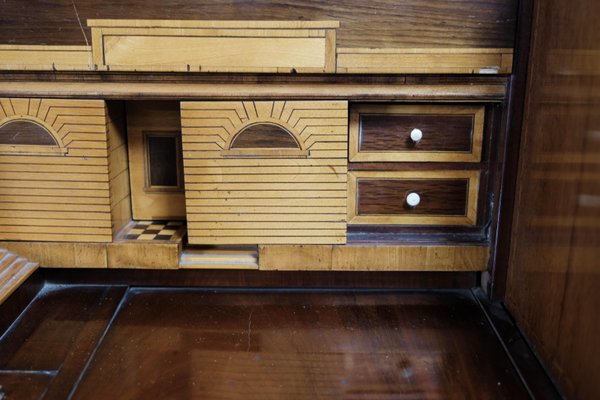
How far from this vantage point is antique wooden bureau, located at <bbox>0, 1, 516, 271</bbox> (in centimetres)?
134

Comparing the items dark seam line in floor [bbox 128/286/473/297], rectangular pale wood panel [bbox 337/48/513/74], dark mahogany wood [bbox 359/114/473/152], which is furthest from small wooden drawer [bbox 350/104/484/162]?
dark seam line in floor [bbox 128/286/473/297]

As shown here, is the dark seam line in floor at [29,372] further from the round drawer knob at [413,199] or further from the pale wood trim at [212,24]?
the round drawer knob at [413,199]

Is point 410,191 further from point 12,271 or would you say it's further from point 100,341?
point 12,271

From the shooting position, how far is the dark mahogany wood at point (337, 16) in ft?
4.33

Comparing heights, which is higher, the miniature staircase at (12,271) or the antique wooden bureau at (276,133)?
the antique wooden bureau at (276,133)

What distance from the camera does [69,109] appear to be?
4.54ft

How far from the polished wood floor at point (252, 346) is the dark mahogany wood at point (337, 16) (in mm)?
612

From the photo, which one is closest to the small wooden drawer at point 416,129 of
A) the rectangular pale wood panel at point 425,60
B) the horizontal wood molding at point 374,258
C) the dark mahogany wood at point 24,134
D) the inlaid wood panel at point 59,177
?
the rectangular pale wood panel at point 425,60

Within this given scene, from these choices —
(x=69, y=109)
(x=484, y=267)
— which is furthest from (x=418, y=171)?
(x=69, y=109)

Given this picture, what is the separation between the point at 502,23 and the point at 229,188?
0.72 metres

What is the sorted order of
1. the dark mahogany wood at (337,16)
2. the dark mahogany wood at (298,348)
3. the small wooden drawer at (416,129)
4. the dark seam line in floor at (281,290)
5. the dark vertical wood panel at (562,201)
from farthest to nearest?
the dark seam line in floor at (281,290) < the small wooden drawer at (416,129) < the dark mahogany wood at (337,16) < the dark mahogany wood at (298,348) < the dark vertical wood panel at (562,201)

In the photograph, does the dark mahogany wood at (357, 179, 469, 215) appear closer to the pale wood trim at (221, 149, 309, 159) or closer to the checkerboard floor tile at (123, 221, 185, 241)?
the pale wood trim at (221, 149, 309, 159)

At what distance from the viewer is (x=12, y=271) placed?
1.41 metres

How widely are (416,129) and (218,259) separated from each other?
57cm
